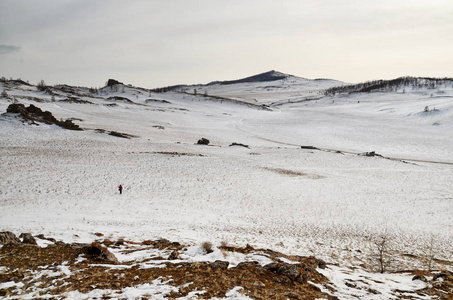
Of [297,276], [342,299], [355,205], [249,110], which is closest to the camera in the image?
[342,299]

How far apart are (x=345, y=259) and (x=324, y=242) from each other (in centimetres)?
218

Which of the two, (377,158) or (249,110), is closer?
(377,158)

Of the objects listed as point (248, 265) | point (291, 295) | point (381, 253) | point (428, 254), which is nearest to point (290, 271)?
point (291, 295)

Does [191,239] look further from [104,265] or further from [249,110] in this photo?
[249,110]

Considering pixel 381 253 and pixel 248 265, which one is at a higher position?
pixel 248 265

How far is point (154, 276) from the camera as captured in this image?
298 inches

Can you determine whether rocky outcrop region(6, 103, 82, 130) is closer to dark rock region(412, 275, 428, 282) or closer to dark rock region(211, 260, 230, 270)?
dark rock region(211, 260, 230, 270)

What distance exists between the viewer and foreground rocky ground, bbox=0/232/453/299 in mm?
6727

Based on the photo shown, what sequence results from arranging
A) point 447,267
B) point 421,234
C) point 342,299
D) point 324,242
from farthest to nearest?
point 421,234
point 324,242
point 447,267
point 342,299

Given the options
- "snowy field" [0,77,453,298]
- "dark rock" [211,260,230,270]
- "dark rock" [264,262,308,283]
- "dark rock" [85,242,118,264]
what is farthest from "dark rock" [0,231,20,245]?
"dark rock" [264,262,308,283]

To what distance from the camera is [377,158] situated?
38.9 meters

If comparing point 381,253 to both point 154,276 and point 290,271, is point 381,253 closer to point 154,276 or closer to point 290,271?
point 290,271

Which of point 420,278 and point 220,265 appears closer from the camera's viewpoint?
point 220,265

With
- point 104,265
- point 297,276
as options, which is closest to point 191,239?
point 104,265
